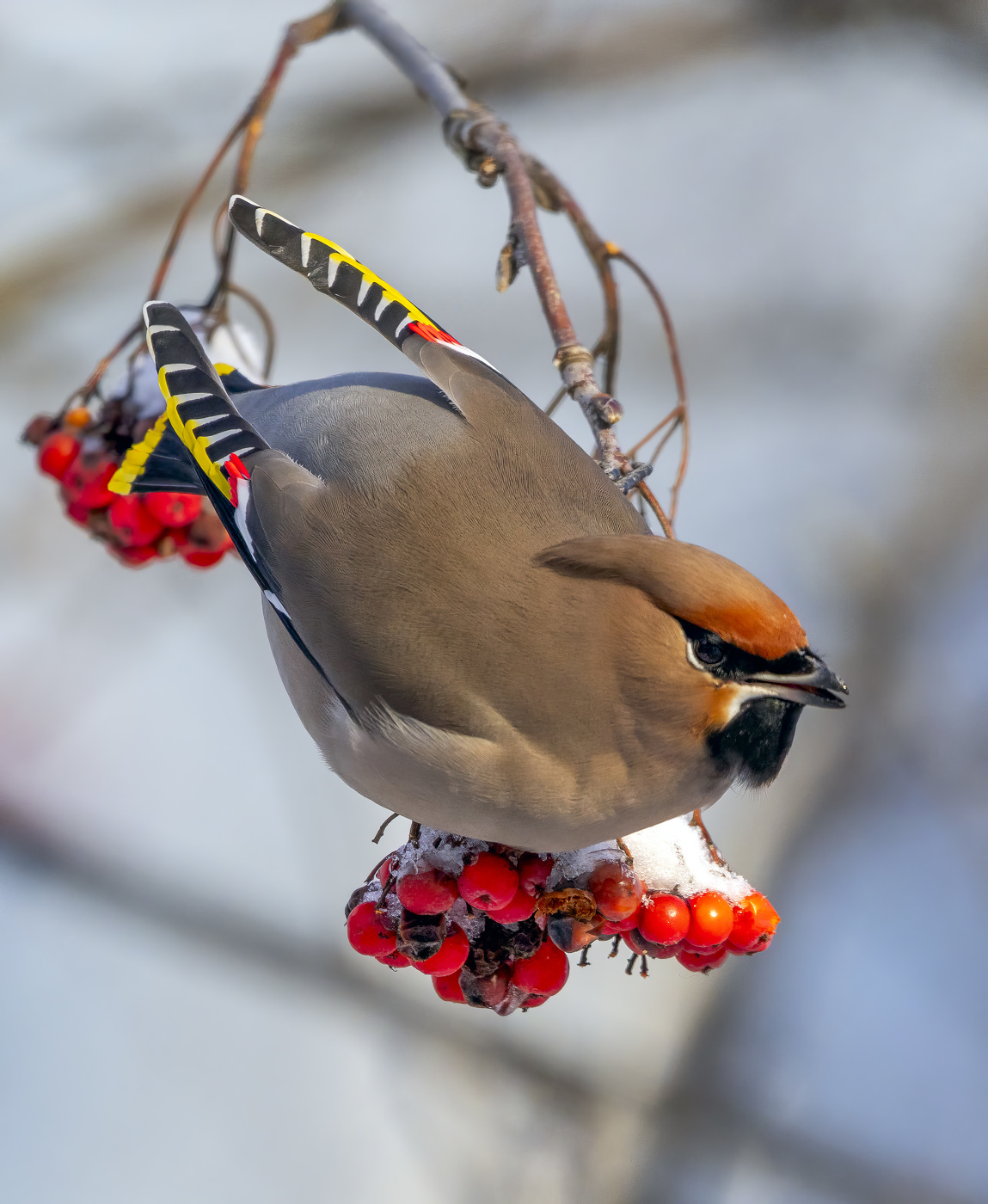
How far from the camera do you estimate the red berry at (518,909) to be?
5.97ft

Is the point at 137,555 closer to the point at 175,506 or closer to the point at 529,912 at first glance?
the point at 175,506

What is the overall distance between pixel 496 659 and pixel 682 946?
598mm

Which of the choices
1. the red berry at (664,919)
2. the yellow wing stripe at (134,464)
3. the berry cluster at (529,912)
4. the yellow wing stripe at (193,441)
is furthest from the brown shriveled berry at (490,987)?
the yellow wing stripe at (134,464)

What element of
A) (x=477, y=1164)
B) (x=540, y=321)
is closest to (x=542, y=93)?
(x=540, y=321)

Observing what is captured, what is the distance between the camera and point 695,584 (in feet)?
5.54

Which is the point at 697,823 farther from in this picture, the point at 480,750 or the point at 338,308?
the point at 338,308

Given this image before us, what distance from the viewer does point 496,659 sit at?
179 cm

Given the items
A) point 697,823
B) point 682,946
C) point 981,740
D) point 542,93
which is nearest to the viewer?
point 682,946

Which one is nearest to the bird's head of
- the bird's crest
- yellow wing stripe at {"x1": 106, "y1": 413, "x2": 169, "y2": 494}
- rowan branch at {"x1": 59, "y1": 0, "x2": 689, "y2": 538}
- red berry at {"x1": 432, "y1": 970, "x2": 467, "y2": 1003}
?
the bird's crest

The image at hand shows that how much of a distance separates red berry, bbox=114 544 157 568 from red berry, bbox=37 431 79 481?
23 centimetres

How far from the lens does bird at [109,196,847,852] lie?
67.7 inches

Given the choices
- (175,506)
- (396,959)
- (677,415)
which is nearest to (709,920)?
A: (396,959)

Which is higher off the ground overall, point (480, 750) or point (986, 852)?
point (986, 852)

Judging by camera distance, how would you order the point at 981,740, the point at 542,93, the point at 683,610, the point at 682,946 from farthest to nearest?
the point at 981,740, the point at 542,93, the point at 682,946, the point at 683,610
